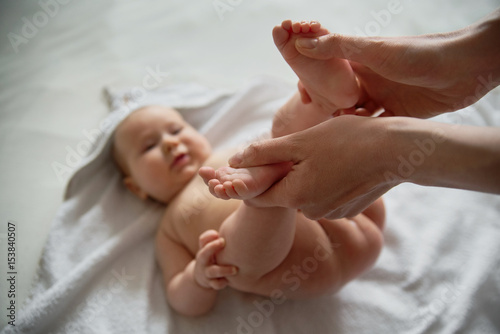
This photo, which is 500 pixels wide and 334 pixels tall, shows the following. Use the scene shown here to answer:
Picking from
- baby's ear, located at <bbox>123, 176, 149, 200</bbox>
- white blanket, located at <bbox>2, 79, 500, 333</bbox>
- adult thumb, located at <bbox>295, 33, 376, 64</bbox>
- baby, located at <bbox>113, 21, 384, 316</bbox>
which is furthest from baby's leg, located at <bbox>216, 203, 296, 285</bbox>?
baby's ear, located at <bbox>123, 176, 149, 200</bbox>

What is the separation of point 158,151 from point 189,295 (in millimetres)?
478

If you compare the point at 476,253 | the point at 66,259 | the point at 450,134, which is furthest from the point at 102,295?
the point at 476,253

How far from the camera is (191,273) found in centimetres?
99

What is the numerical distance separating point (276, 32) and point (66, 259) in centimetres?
91

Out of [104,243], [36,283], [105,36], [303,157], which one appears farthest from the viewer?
[105,36]

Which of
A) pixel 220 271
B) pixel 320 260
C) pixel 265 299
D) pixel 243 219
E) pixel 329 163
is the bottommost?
pixel 265 299

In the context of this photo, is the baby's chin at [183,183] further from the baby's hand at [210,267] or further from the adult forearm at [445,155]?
the adult forearm at [445,155]

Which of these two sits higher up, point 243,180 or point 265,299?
point 243,180

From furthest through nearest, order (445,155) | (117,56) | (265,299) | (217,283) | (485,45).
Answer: (117,56) → (265,299) → (217,283) → (485,45) → (445,155)

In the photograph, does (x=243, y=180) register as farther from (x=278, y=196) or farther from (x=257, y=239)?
(x=257, y=239)

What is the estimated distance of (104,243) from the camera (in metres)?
1.16

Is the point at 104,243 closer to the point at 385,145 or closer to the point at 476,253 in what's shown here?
the point at 385,145

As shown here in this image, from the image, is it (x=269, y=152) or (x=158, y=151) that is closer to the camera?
(x=269, y=152)

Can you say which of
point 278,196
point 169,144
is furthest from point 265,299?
point 169,144
